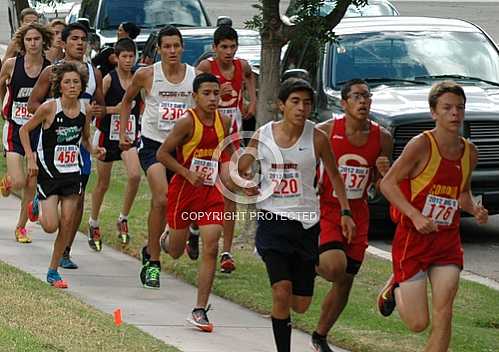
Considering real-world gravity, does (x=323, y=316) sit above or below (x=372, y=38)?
below

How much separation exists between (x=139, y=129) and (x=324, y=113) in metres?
2.15

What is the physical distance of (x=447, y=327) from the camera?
8.30m

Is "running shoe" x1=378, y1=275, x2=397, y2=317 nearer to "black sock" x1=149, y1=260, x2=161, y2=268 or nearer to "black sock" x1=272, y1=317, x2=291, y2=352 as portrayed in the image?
"black sock" x1=272, y1=317, x2=291, y2=352

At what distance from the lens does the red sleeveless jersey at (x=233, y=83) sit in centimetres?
1276

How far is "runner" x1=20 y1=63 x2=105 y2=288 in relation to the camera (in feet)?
37.7

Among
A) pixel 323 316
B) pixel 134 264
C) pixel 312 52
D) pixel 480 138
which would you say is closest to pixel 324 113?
pixel 312 52

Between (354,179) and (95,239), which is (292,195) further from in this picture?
(95,239)

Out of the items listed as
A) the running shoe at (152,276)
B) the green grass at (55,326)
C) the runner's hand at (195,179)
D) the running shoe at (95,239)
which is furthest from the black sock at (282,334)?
the running shoe at (95,239)

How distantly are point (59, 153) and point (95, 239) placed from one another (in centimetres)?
196

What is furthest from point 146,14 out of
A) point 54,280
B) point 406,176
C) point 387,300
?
point 406,176

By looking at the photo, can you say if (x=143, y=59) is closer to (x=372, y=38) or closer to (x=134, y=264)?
(x=372, y=38)

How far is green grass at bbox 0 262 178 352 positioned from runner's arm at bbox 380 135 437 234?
1708mm

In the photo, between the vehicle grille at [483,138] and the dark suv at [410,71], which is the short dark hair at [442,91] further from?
the vehicle grille at [483,138]

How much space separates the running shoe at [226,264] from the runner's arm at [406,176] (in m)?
3.78
